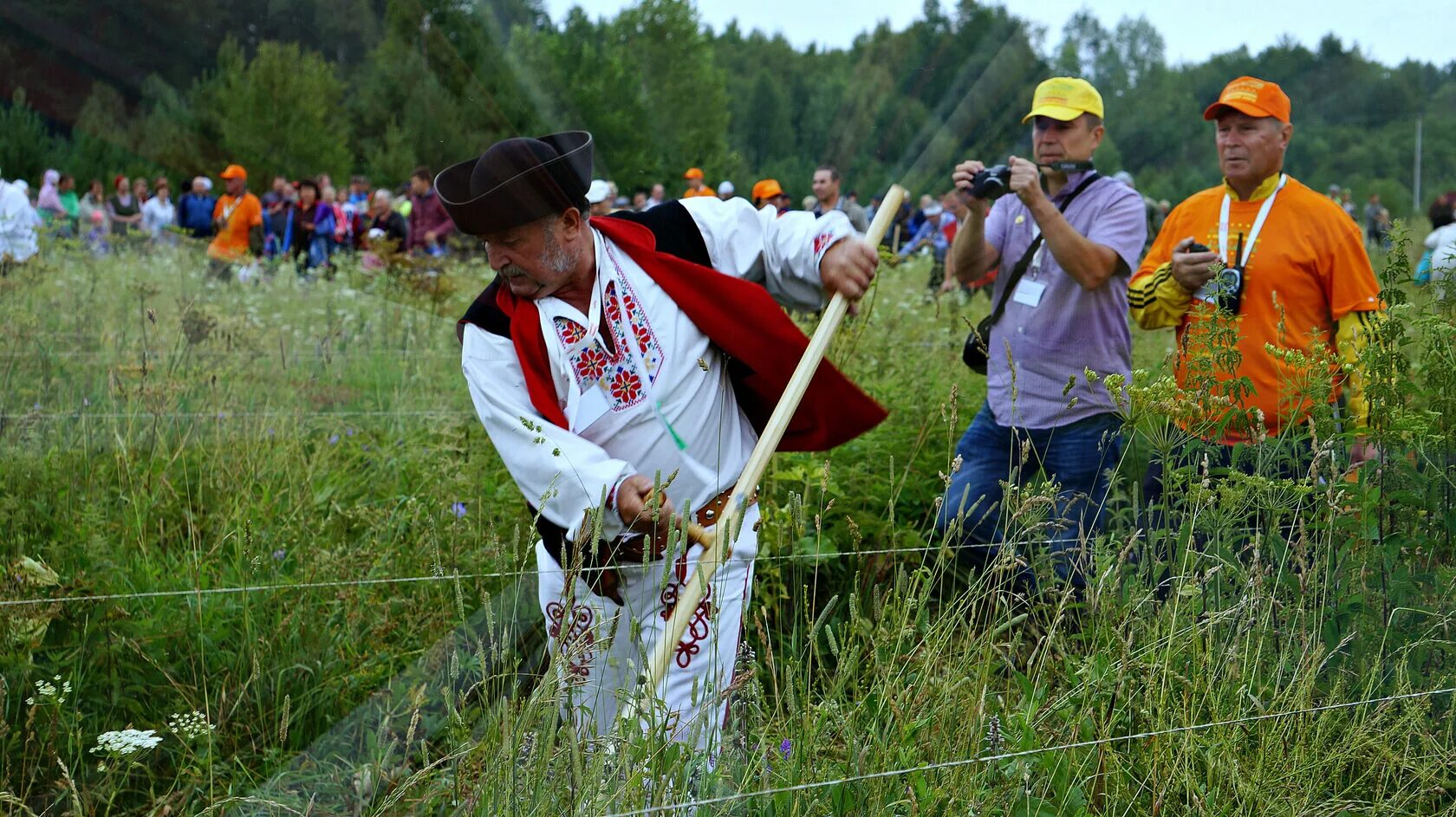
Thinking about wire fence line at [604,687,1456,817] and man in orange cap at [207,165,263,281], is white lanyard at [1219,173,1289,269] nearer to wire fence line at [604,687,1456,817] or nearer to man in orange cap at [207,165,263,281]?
wire fence line at [604,687,1456,817]

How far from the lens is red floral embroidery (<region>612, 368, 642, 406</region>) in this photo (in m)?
3.03

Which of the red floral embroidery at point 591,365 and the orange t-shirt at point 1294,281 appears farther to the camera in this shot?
the orange t-shirt at point 1294,281

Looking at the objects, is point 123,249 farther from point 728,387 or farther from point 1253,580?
point 1253,580

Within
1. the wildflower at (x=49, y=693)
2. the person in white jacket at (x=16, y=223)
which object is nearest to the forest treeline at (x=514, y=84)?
the wildflower at (x=49, y=693)

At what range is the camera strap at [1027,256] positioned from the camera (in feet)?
13.9

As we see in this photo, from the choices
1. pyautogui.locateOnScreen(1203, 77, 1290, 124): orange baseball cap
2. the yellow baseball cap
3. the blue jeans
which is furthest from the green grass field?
the yellow baseball cap

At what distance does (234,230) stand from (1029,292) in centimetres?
1086

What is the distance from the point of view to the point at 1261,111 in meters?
3.99

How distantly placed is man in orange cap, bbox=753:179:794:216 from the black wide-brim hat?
1.91 feet

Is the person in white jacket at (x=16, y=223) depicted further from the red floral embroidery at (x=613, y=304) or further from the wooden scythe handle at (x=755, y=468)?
the wooden scythe handle at (x=755, y=468)

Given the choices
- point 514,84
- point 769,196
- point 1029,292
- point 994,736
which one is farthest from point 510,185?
point 1029,292

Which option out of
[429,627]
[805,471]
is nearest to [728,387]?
[805,471]

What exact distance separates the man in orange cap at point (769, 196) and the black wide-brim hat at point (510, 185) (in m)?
0.58

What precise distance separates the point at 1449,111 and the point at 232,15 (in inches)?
191
